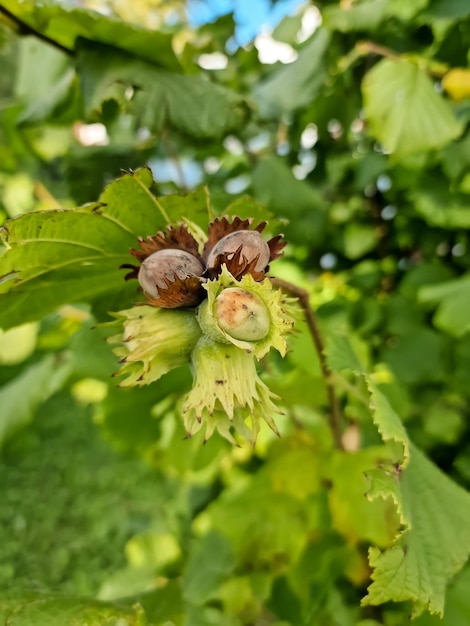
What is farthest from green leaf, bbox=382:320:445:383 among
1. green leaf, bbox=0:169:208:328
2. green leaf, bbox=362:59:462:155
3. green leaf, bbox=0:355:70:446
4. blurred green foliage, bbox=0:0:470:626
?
green leaf, bbox=0:169:208:328

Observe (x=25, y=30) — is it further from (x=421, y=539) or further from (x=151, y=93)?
(x=421, y=539)

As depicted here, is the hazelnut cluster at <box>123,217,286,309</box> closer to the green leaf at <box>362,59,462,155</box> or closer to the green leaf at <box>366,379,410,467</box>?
the green leaf at <box>366,379,410,467</box>

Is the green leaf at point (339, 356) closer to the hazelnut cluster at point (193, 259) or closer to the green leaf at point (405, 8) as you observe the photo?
the hazelnut cluster at point (193, 259)

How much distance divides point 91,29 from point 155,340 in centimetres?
58

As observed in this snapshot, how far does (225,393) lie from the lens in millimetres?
516

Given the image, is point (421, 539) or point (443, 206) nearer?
point (421, 539)

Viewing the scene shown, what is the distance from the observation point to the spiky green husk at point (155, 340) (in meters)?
0.55

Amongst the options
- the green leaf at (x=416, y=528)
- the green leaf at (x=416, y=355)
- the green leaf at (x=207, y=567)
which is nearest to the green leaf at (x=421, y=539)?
the green leaf at (x=416, y=528)

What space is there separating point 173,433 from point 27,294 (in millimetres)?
585

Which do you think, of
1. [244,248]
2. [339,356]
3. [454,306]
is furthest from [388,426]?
[454,306]

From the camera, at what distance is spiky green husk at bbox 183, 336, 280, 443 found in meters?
0.52

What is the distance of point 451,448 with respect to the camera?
4.32 feet

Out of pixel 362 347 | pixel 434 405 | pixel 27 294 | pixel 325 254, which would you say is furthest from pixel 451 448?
pixel 27 294

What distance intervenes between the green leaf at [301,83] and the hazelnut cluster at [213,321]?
0.72 metres
